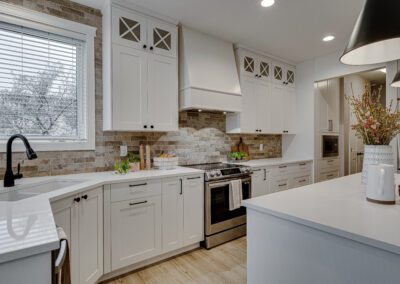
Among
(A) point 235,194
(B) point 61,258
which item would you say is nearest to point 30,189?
(B) point 61,258

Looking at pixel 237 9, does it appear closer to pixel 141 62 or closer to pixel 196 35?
pixel 196 35

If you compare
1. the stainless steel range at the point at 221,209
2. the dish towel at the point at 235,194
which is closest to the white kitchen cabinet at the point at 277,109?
the stainless steel range at the point at 221,209

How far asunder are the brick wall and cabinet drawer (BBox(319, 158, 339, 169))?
168 cm

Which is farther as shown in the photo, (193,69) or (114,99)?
(193,69)

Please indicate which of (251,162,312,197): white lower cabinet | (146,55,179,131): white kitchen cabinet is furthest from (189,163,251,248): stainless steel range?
(146,55,179,131): white kitchen cabinet

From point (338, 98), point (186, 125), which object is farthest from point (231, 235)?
point (338, 98)

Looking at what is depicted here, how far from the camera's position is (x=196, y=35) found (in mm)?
3113

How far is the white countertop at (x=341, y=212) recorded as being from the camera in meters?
0.92

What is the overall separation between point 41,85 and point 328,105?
15.5ft

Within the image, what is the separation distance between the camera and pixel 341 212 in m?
1.19

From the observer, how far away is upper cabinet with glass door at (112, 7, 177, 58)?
2.47 m

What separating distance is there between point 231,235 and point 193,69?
2241 millimetres

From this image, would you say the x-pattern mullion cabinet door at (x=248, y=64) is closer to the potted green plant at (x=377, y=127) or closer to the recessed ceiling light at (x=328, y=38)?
the recessed ceiling light at (x=328, y=38)

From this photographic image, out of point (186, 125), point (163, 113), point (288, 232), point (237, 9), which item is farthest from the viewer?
point (186, 125)
